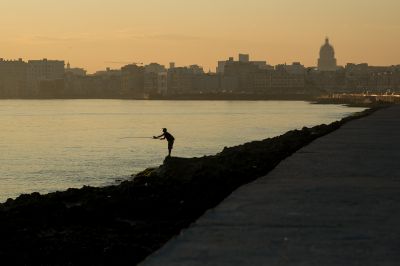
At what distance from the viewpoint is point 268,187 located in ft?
42.6

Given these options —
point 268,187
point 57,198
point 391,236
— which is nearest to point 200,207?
point 268,187

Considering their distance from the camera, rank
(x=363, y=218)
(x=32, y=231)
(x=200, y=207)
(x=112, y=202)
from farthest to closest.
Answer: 1. (x=112, y=202)
2. (x=200, y=207)
3. (x=32, y=231)
4. (x=363, y=218)

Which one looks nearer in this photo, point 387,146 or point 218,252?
point 218,252

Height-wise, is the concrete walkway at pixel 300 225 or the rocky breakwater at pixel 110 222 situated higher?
the concrete walkway at pixel 300 225

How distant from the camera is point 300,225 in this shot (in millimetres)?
9000

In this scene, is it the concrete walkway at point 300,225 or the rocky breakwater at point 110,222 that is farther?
the rocky breakwater at point 110,222

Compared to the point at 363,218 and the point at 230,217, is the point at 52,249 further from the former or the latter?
the point at 363,218

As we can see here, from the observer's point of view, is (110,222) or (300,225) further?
(110,222)

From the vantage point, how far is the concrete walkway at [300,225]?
7.28 metres

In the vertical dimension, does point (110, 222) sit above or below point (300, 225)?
below

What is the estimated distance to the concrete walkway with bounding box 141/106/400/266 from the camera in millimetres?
7277

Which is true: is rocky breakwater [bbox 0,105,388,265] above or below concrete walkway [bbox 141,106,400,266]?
below

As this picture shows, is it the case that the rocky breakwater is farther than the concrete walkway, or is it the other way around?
the rocky breakwater

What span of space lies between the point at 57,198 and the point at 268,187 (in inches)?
180
